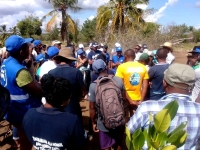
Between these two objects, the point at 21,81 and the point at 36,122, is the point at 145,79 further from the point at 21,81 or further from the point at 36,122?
the point at 36,122

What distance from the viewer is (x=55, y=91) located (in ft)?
6.46

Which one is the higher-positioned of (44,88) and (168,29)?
(168,29)

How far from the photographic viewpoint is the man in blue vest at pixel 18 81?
2779 millimetres

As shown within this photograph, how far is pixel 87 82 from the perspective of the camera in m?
7.13

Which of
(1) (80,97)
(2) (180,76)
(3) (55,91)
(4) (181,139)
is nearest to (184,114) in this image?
(2) (180,76)

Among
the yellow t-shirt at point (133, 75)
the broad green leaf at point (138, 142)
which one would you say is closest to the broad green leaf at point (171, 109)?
the broad green leaf at point (138, 142)

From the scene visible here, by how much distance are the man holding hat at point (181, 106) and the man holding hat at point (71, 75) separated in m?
1.41

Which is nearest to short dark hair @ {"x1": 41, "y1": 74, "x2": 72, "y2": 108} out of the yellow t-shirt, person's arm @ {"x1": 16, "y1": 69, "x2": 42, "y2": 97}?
person's arm @ {"x1": 16, "y1": 69, "x2": 42, "y2": 97}

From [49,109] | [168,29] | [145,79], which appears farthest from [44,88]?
[168,29]

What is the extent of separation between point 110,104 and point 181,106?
126cm

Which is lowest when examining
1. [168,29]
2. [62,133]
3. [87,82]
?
[87,82]

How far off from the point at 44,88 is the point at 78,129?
0.45m

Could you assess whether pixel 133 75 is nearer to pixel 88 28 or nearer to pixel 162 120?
pixel 162 120

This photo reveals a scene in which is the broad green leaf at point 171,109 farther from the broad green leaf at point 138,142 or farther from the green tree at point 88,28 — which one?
the green tree at point 88,28
